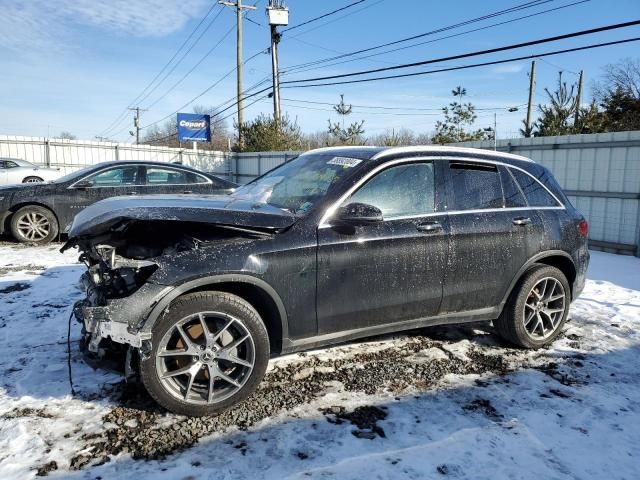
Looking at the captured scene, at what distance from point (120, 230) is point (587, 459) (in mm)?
3211

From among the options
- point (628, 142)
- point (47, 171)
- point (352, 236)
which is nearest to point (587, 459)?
point (352, 236)

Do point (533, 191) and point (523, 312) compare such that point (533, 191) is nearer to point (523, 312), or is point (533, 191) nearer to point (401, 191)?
point (523, 312)

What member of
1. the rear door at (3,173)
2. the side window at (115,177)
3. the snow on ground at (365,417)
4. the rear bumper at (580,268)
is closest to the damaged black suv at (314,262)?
the rear bumper at (580,268)

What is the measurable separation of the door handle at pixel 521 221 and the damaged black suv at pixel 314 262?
12 millimetres

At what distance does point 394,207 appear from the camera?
3615mm

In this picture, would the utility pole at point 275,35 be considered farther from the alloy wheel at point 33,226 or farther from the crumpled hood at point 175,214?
the crumpled hood at point 175,214

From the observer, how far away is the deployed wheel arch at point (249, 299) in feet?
9.24

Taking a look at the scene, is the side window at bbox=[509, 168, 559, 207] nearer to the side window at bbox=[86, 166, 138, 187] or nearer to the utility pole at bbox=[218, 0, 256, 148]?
the side window at bbox=[86, 166, 138, 187]

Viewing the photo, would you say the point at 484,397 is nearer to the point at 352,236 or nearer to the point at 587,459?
the point at 587,459

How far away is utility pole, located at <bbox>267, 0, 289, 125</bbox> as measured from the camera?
2284 centimetres

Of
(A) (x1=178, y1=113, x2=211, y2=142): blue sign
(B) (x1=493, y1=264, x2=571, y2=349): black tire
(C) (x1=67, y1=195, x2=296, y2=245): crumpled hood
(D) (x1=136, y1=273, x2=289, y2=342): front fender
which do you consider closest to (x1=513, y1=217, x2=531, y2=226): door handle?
(B) (x1=493, y1=264, x2=571, y2=349): black tire

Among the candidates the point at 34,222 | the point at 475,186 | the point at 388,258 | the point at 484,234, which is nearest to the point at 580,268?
the point at 484,234

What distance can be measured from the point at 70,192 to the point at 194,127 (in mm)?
24388

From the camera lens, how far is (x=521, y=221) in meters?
4.09
